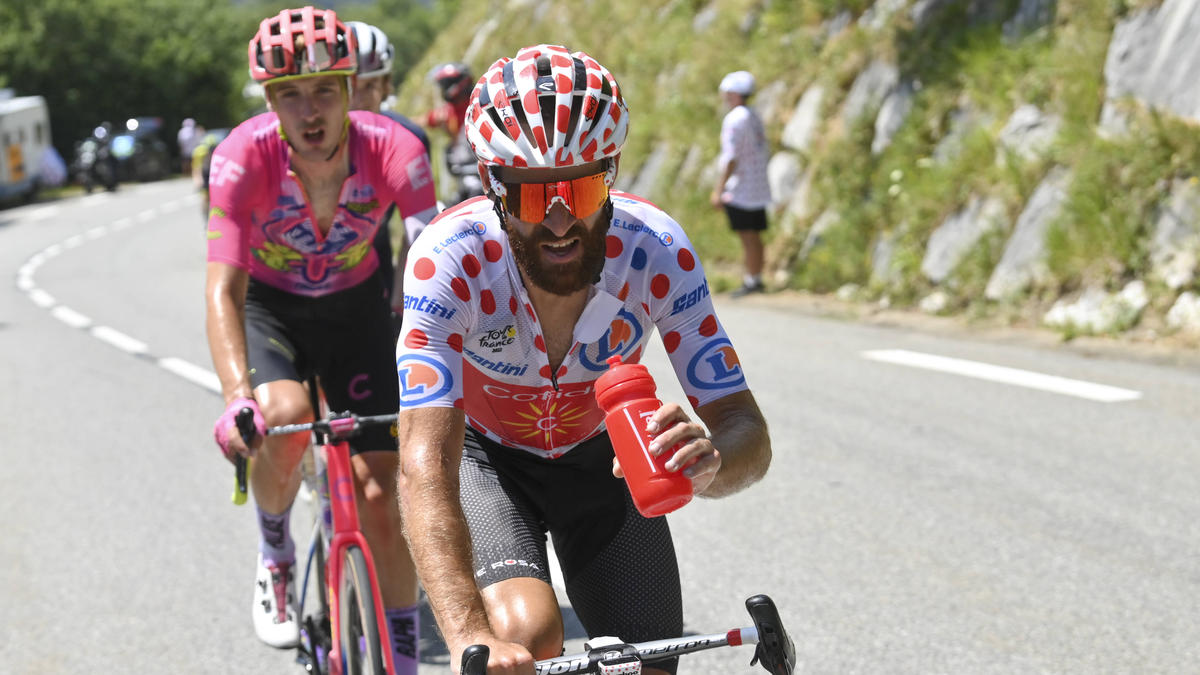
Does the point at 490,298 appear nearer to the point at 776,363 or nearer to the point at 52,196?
the point at 776,363

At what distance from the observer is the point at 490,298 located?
286 cm

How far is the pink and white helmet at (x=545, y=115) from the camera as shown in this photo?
2.60 metres

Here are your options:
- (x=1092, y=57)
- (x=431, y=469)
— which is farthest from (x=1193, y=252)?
(x=431, y=469)

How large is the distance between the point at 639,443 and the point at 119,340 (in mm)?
12026

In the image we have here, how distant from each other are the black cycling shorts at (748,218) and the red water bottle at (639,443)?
1194 cm

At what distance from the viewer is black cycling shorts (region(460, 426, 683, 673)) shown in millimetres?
2897

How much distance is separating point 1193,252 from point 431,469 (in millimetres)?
9126

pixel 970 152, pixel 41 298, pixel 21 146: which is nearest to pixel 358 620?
pixel 970 152

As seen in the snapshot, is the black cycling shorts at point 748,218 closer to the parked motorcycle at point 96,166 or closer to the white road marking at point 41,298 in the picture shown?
the white road marking at point 41,298

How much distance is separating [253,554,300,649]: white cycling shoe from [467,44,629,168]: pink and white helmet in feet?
7.50

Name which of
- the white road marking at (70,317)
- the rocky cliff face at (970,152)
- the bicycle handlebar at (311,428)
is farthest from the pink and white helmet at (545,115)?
the white road marking at (70,317)

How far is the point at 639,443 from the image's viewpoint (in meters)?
2.19

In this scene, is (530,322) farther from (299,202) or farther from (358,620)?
(299,202)

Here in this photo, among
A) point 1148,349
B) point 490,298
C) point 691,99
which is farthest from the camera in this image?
point 691,99
